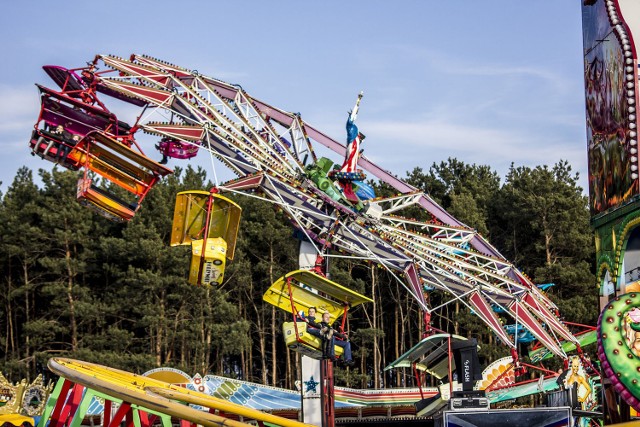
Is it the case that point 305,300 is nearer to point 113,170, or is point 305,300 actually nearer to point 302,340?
point 302,340

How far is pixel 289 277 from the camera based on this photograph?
961 inches

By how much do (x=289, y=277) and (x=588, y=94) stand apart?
9062mm

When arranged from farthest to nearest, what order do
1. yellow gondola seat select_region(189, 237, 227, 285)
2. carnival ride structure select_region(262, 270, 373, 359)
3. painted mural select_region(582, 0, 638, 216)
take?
yellow gondola seat select_region(189, 237, 227, 285) → carnival ride structure select_region(262, 270, 373, 359) → painted mural select_region(582, 0, 638, 216)

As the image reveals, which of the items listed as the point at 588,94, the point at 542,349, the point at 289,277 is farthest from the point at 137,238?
the point at 588,94

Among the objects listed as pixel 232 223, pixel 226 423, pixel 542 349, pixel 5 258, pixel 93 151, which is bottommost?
pixel 226 423

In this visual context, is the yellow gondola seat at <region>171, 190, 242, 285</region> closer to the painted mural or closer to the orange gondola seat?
the orange gondola seat

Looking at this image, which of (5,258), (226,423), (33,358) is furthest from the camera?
(5,258)

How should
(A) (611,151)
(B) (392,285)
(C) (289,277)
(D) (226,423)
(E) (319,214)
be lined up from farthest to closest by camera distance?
(B) (392,285)
(E) (319,214)
(C) (289,277)
(A) (611,151)
(D) (226,423)

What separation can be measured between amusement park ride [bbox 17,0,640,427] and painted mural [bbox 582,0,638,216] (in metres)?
6.62

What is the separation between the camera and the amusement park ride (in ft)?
82.4

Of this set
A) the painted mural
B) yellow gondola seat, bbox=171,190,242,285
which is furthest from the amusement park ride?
the painted mural

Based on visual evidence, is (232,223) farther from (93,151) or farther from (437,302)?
(437,302)

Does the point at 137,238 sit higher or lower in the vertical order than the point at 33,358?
higher

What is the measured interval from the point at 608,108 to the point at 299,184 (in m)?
11.6
